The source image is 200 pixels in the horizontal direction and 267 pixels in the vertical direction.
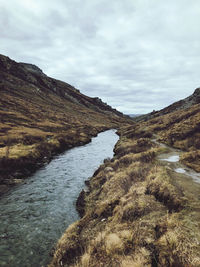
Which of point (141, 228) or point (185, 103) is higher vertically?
point (185, 103)

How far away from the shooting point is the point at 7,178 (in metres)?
18.4

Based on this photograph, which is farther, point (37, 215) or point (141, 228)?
point (37, 215)

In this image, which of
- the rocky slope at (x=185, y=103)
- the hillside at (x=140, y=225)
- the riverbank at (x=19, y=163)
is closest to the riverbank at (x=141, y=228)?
the hillside at (x=140, y=225)

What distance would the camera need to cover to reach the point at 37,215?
477 inches

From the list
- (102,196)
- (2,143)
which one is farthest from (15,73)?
(102,196)

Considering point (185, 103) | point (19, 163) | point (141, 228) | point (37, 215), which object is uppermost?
point (185, 103)

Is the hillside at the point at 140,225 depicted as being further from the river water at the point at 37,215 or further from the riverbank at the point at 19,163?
the riverbank at the point at 19,163

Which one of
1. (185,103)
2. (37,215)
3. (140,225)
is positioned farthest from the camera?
(185,103)

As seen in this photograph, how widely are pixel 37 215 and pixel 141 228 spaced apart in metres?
8.33

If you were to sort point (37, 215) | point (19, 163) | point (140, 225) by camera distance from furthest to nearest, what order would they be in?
point (19, 163)
point (37, 215)
point (140, 225)

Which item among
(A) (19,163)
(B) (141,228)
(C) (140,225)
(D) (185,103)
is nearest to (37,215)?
(C) (140,225)

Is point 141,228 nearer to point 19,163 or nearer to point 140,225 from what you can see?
point 140,225

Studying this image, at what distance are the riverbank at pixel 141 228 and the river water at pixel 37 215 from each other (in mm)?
1453

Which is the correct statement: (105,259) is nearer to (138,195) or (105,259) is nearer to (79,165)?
(138,195)
